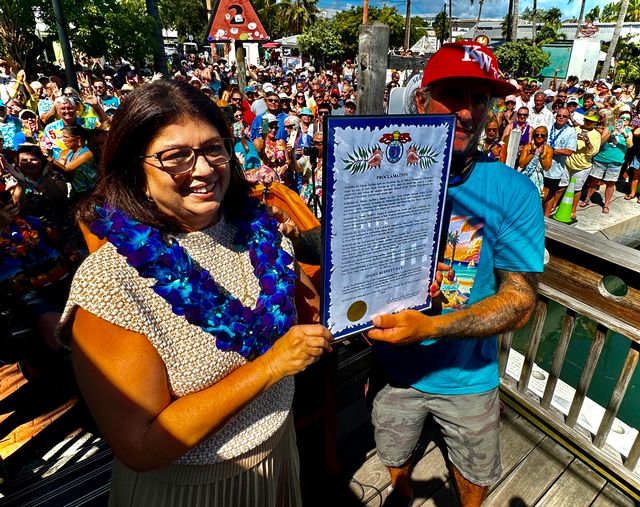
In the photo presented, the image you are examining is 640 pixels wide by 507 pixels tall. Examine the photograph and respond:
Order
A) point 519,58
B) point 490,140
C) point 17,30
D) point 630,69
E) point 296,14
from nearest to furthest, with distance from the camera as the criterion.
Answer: point 490,140
point 17,30
point 519,58
point 630,69
point 296,14

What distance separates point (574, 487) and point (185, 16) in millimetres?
53830

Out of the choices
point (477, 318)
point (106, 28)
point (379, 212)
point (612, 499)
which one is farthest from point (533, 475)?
point (106, 28)

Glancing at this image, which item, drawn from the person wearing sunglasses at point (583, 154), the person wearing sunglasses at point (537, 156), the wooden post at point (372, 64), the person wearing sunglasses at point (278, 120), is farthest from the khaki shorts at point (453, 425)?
the person wearing sunglasses at point (583, 154)

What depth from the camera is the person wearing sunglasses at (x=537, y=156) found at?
21.9ft

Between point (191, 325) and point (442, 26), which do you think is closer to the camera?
point (191, 325)

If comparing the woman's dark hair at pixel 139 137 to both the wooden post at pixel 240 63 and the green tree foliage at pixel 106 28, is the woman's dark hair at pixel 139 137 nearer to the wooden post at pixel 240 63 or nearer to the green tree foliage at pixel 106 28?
the wooden post at pixel 240 63

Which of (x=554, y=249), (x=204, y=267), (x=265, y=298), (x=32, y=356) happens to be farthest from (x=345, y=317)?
(x=32, y=356)

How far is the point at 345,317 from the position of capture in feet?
4.10

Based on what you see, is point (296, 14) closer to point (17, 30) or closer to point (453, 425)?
point (17, 30)

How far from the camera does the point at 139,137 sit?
109 centimetres

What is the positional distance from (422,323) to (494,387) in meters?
0.66

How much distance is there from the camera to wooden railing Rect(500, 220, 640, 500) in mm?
1939

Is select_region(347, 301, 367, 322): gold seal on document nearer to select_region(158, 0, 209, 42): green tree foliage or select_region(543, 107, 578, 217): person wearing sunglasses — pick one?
select_region(543, 107, 578, 217): person wearing sunglasses

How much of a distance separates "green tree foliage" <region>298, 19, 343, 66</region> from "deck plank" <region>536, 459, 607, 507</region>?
33481mm
